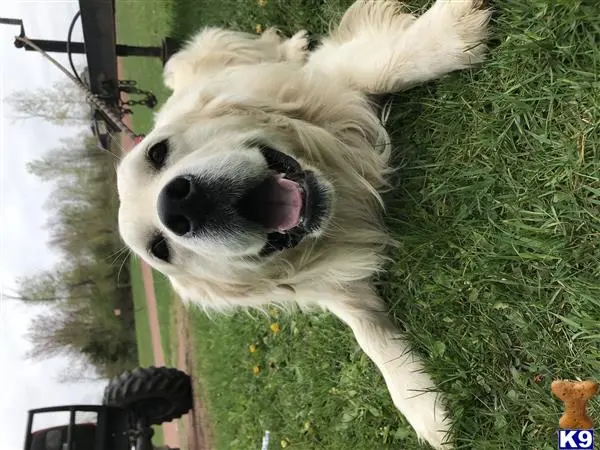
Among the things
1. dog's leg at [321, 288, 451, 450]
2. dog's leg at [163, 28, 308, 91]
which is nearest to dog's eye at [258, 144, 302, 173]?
dog's leg at [321, 288, 451, 450]

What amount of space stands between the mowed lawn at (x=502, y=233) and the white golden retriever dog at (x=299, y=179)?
0.43 feet

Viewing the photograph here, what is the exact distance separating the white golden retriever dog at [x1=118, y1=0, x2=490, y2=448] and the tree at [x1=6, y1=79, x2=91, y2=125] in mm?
7931

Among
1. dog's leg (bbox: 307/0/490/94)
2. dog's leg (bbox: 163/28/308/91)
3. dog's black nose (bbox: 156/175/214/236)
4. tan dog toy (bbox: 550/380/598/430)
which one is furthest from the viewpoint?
dog's leg (bbox: 163/28/308/91)

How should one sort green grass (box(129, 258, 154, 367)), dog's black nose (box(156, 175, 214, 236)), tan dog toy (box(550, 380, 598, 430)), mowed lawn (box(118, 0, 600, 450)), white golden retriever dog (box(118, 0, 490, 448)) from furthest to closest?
green grass (box(129, 258, 154, 367)), white golden retriever dog (box(118, 0, 490, 448)), dog's black nose (box(156, 175, 214, 236)), mowed lawn (box(118, 0, 600, 450)), tan dog toy (box(550, 380, 598, 430))

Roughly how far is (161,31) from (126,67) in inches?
83.4

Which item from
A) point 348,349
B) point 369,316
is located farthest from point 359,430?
point 369,316

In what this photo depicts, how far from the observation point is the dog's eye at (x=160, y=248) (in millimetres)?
2986

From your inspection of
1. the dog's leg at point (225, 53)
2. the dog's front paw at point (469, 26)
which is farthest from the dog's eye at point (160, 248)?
the dog's front paw at point (469, 26)

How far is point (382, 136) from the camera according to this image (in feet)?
10.9

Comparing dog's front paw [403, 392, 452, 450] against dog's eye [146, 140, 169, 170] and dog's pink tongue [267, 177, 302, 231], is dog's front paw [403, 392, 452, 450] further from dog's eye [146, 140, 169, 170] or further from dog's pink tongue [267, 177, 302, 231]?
dog's eye [146, 140, 169, 170]

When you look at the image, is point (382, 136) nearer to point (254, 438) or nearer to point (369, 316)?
point (369, 316)

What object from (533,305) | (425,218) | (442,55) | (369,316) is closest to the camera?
(533,305)

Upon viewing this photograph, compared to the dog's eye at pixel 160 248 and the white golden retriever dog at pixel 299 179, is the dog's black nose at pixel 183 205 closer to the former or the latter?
the white golden retriever dog at pixel 299 179

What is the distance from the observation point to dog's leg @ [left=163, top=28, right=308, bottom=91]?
3.90 metres
